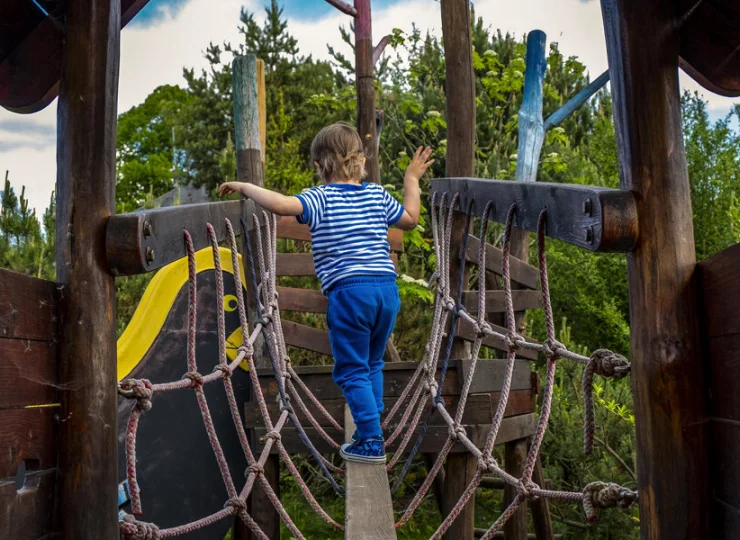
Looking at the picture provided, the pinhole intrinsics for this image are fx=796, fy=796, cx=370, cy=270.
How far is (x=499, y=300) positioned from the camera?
4445mm

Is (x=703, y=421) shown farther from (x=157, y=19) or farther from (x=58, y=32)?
(x=157, y=19)

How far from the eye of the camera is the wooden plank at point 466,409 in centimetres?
371

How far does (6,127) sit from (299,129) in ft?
38.6

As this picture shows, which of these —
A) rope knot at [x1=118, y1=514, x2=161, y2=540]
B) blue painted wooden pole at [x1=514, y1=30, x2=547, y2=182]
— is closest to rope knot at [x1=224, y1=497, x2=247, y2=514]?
rope knot at [x1=118, y1=514, x2=161, y2=540]

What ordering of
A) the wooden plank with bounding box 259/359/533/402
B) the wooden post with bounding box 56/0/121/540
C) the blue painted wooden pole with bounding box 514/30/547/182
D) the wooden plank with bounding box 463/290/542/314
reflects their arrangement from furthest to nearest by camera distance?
the blue painted wooden pole with bounding box 514/30/547/182
the wooden plank with bounding box 463/290/542/314
the wooden plank with bounding box 259/359/533/402
the wooden post with bounding box 56/0/121/540

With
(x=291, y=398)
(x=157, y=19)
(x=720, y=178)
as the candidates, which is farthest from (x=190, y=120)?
(x=157, y=19)

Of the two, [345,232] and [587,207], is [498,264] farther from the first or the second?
[587,207]

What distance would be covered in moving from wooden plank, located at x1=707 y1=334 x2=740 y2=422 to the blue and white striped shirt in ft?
5.44

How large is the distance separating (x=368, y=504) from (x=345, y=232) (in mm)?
1013

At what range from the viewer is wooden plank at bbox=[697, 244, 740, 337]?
1349mm

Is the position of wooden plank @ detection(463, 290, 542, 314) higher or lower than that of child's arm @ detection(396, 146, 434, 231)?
lower

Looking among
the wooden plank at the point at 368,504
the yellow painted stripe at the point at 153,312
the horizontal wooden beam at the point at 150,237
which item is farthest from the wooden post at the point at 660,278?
the yellow painted stripe at the point at 153,312

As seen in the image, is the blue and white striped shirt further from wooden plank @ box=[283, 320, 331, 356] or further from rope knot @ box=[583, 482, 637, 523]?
wooden plank @ box=[283, 320, 331, 356]

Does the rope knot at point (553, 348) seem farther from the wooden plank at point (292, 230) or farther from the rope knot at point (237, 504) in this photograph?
the wooden plank at point (292, 230)
